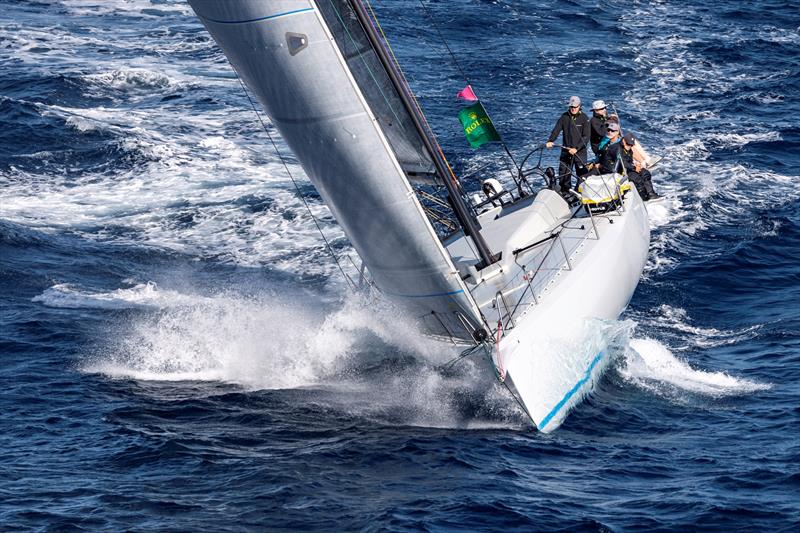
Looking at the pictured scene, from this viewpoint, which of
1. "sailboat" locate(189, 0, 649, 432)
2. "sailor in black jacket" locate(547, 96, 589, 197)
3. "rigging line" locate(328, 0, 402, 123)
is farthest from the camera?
"sailor in black jacket" locate(547, 96, 589, 197)

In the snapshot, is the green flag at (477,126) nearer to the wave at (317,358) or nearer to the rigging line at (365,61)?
the rigging line at (365,61)

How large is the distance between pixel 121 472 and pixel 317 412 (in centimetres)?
247

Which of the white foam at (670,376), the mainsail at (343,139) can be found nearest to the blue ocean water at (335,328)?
the white foam at (670,376)

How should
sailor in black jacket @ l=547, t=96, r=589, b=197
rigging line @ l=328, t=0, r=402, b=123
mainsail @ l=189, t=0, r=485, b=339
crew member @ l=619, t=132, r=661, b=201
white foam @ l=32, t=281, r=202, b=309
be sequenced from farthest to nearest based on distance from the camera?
1. white foam @ l=32, t=281, r=202, b=309
2. crew member @ l=619, t=132, r=661, b=201
3. sailor in black jacket @ l=547, t=96, r=589, b=197
4. rigging line @ l=328, t=0, r=402, b=123
5. mainsail @ l=189, t=0, r=485, b=339

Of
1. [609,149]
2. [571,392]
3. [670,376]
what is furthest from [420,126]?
[670,376]

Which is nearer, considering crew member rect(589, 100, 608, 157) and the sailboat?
the sailboat

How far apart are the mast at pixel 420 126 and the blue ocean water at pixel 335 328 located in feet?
4.87

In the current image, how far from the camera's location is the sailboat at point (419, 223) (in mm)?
11664

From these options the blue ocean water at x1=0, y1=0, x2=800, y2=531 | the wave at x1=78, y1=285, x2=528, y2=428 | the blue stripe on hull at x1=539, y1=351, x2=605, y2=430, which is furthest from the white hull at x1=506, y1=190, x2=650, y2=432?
the wave at x1=78, y1=285, x2=528, y2=428

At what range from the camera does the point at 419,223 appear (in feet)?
39.9

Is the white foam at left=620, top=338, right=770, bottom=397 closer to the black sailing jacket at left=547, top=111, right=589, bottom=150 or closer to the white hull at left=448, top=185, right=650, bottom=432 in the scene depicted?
the white hull at left=448, top=185, right=650, bottom=432

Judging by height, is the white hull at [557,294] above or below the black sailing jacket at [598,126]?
below

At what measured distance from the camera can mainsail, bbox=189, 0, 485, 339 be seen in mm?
11484

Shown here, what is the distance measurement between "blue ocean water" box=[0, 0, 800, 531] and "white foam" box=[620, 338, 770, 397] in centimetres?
4
